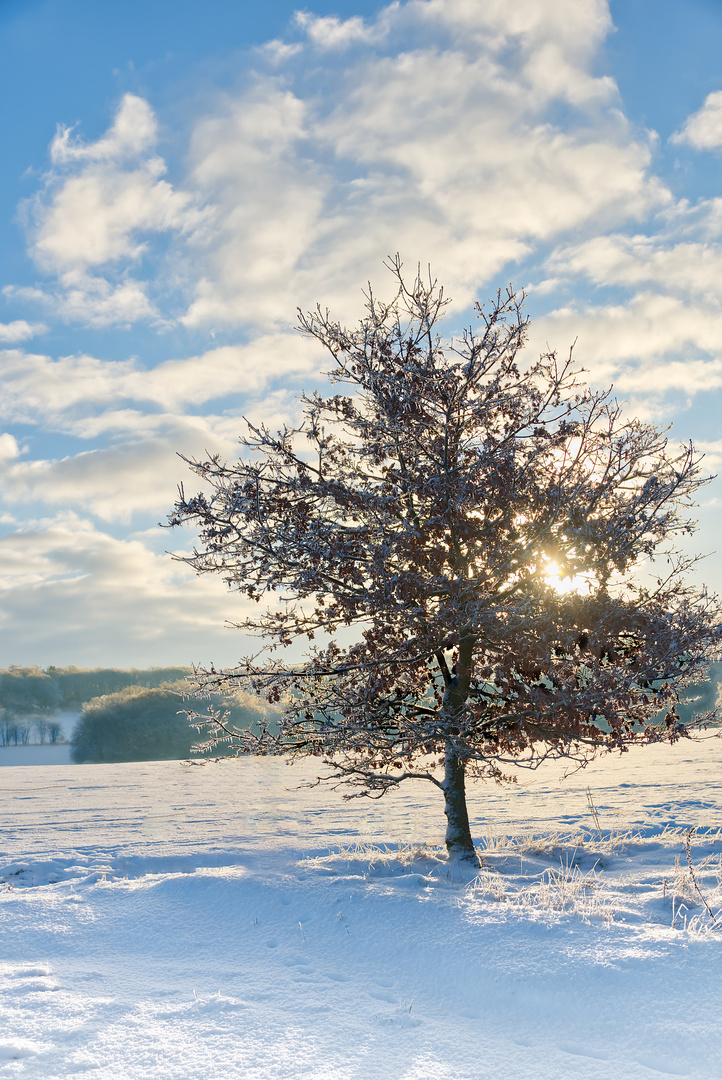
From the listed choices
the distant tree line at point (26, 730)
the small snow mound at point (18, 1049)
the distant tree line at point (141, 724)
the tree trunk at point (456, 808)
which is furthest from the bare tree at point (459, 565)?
the distant tree line at point (26, 730)

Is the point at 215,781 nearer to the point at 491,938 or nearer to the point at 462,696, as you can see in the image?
the point at 462,696

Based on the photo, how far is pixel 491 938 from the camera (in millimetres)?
4168

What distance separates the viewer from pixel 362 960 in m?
4.09

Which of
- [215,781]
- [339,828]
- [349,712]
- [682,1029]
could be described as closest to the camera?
[682,1029]

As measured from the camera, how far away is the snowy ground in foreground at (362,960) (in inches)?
114

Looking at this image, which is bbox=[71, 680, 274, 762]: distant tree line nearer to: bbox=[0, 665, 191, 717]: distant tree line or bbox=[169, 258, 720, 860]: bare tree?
bbox=[0, 665, 191, 717]: distant tree line

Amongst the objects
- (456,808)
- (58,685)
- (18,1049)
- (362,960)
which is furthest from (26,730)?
(18,1049)

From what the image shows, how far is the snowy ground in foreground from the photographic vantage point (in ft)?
9.50

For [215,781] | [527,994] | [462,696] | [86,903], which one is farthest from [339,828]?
[215,781]

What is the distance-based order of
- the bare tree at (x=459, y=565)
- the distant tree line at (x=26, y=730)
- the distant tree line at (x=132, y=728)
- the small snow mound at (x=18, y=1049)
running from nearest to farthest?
the small snow mound at (x=18, y=1049), the bare tree at (x=459, y=565), the distant tree line at (x=132, y=728), the distant tree line at (x=26, y=730)

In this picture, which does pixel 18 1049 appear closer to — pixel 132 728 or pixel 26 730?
pixel 132 728

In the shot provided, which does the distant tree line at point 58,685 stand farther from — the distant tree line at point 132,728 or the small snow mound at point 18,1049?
the small snow mound at point 18,1049

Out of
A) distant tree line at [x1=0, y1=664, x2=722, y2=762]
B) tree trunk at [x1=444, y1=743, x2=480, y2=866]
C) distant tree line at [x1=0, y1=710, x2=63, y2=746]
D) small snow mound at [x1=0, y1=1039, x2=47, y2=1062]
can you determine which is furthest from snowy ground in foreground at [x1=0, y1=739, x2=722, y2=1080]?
distant tree line at [x1=0, y1=710, x2=63, y2=746]

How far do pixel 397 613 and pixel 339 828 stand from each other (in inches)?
210
